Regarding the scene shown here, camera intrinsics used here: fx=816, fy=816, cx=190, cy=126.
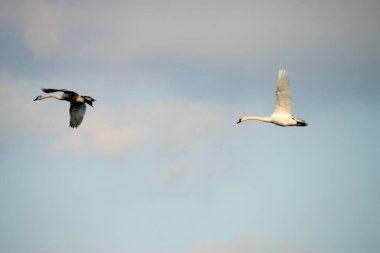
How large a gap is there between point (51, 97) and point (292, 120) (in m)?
19.9

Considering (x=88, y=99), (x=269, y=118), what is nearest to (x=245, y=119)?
(x=269, y=118)

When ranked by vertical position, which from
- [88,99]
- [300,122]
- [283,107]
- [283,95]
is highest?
[283,95]

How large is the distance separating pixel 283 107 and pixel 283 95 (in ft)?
4.11

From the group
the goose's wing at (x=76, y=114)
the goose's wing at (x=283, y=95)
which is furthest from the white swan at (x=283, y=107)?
the goose's wing at (x=76, y=114)

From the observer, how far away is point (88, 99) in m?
64.9

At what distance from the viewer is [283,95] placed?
59844mm

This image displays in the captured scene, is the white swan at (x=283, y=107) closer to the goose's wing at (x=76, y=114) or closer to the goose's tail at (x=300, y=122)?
the goose's tail at (x=300, y=122)

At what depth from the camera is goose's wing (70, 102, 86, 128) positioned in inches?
2589

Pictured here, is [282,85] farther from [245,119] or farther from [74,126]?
A: [74,126]

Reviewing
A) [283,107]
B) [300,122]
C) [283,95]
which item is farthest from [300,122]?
[283,95]

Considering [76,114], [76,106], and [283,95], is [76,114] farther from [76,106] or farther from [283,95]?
[283,95]

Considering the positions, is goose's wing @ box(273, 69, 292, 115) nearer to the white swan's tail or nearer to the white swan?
the white swan

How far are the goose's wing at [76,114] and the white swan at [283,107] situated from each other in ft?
47.8

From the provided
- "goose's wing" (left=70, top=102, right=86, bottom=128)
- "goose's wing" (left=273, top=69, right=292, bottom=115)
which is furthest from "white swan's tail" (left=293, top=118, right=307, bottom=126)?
"goose's wing" (left=70, top=102, right=86, bottom=128)
